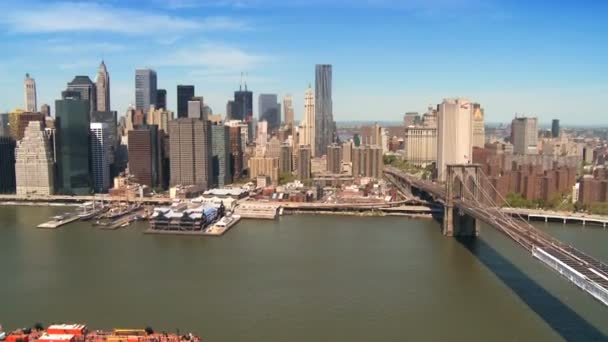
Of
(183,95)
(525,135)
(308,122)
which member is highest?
(183,95)

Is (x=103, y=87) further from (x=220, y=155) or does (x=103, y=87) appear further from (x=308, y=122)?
(x=220, y=155)

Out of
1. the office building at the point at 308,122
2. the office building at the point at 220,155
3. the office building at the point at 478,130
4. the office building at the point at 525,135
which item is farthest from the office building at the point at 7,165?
the office building at the point at 525,135

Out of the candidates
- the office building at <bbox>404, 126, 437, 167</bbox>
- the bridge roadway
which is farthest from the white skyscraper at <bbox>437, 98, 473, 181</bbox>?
the bridge roadway

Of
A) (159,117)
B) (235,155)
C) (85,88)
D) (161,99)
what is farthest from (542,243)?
(161,99)

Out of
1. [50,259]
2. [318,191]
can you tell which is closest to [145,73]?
[318,191]

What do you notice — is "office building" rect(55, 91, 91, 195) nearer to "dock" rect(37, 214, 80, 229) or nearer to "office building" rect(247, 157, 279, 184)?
"dock" rect(37, 214, 80, 229)

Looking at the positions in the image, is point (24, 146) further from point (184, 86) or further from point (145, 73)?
point (145, 73)

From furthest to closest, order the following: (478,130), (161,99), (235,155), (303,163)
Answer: (161,99), (478,130), (235,155), (303,163)
